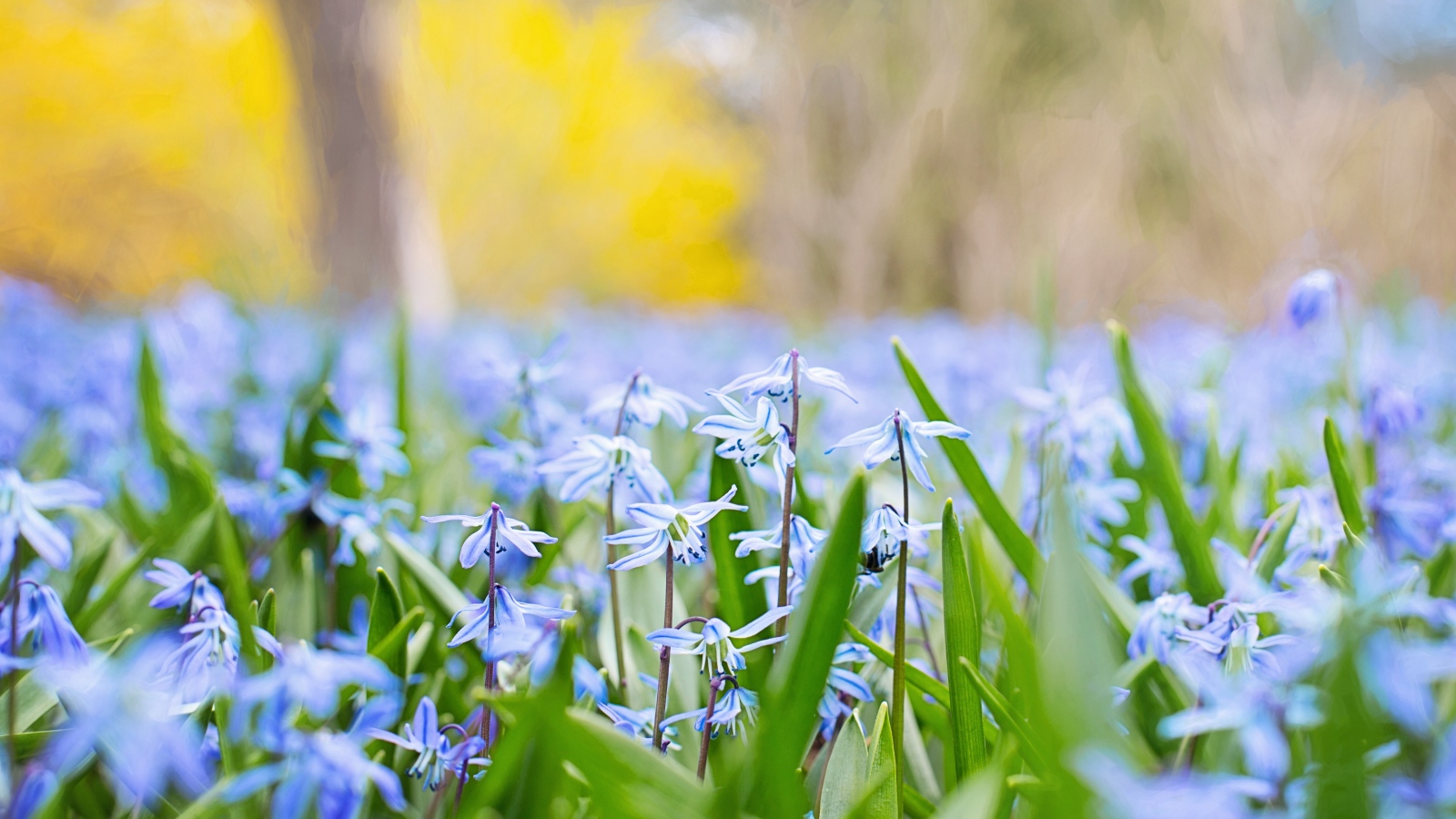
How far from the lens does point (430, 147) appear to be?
16484 millimetres

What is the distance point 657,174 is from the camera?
64.4ft

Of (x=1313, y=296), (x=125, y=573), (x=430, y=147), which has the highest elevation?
(x=430, y=147)

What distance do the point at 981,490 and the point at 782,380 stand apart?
0.39 meters

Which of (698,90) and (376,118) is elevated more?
(698,90)

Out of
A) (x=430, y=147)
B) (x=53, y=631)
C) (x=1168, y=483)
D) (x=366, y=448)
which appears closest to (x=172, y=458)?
(x=366, y=448)

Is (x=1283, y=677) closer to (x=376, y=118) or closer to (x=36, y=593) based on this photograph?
(x=36, y=593)

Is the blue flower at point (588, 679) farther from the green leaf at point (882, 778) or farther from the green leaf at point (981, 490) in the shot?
the green leaf at point (981, 490)

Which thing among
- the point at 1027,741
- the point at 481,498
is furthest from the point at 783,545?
the point at 481,498

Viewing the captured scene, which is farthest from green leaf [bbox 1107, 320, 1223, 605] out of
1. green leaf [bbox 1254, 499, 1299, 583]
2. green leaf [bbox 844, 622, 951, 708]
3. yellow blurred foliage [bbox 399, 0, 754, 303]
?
yellow blurred foliage [bbox 399, 0, 754, 303]

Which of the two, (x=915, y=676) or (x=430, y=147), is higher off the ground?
(x=430, y=147)

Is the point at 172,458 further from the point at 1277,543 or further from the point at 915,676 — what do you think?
the point at 1277,543

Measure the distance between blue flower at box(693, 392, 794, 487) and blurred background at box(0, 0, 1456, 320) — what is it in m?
1.13

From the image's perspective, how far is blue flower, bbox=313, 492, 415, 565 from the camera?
1.18 m

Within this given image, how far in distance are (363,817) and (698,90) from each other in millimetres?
20190
